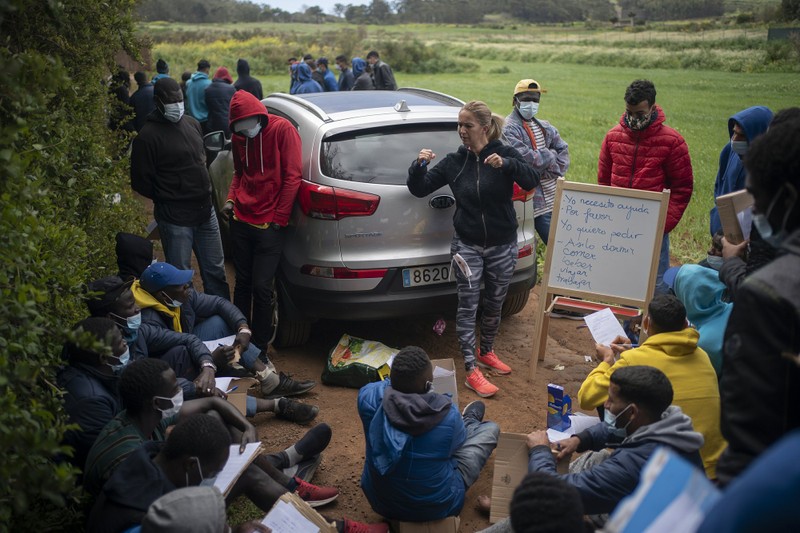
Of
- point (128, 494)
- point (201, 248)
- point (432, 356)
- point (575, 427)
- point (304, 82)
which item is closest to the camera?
point (128, 494)

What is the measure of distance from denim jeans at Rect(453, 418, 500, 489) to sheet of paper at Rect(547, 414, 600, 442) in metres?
0.33

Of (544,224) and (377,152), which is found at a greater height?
(377,152)

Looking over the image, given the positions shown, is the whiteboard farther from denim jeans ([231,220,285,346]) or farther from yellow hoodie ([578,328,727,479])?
denim jeans ([231,220,285,346])

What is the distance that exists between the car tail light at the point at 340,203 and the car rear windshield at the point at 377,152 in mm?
139

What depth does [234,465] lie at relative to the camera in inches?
145

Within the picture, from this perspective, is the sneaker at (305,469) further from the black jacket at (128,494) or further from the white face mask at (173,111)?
the white face mask at (173,111)

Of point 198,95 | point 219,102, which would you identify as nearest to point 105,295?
point 219,102

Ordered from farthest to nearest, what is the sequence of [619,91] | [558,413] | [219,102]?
1. [619,91]
2. [219,102]
3. [558,413]

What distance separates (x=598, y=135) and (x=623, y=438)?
14.5 meters

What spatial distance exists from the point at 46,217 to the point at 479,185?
2.92m

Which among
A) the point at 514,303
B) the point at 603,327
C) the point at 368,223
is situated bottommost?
the point at 514,303

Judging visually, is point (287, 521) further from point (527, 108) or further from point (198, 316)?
point (527, 108)

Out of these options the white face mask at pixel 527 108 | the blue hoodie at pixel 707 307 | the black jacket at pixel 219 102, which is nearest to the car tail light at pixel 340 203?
the white face mask at pixel 527 108

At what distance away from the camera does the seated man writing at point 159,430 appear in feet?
Answer: 11.2
